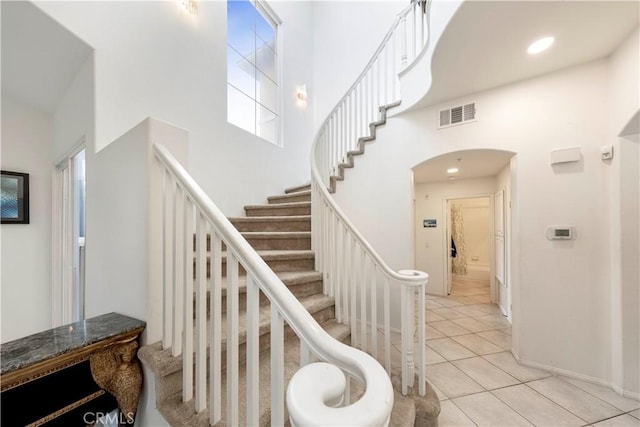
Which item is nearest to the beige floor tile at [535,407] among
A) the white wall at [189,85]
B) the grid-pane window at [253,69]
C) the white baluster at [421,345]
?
the white baluster at [421,345]

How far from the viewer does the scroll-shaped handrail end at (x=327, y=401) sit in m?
0.45

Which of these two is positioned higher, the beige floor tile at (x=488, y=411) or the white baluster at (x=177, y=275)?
the white baluster at (x=177, y=275)

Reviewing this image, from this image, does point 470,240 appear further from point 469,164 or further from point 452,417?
point 452,417

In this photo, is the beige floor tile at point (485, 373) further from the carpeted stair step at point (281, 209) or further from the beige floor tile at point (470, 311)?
the carpeted stair step at point (281, 209)

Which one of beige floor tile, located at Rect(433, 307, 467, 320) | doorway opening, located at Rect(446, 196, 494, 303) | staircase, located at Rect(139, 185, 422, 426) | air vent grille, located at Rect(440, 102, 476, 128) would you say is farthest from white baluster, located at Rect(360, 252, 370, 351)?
doorway opening, located at Rect(446, 196, 494, 303)

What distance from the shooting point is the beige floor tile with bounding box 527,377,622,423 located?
183cm

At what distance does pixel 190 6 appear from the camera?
2619mm

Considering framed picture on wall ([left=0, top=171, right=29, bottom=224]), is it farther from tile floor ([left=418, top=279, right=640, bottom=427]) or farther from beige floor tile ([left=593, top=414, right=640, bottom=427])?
beige floor tile ([left=593, top=414, right=640, bottom=427])

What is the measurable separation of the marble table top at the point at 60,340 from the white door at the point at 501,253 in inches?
177

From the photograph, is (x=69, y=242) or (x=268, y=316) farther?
(x=69, y=242)

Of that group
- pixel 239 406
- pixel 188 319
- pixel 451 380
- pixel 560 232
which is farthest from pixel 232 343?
pixel 560 232

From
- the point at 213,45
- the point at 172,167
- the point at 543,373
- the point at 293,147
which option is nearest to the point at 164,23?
the point at 213,45

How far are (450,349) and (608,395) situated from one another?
115 cm

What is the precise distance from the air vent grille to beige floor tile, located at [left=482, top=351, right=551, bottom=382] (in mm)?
2484
